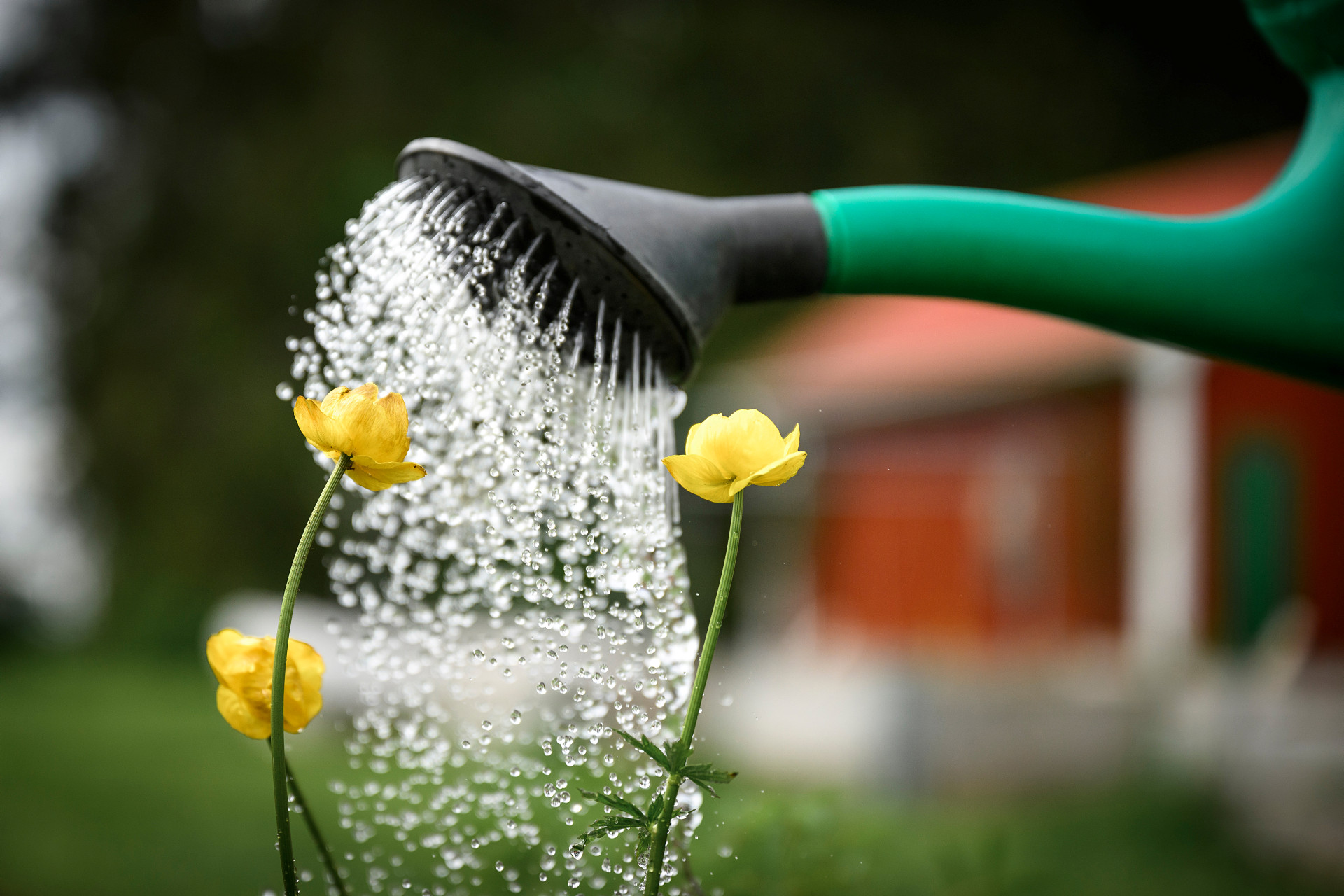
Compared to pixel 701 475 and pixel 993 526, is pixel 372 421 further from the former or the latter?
pixel 993 526

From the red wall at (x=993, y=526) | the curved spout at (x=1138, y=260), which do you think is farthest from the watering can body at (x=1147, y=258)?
the red wall at (x=993, y=526)

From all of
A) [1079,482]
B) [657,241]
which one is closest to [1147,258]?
[657,241]

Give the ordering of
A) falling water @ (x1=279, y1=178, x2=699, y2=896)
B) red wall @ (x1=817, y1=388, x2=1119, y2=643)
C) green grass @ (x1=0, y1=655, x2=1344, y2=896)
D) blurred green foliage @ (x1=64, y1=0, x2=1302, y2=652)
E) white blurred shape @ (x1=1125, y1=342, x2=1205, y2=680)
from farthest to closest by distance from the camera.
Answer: blurred green foliage @ (x1=64, y1=0, x2=1302, y2=652) < red wall @ (x1=817, y1=388, x2=1119, y2=643) < white blurred shape @ (x1=1125, y1=342, x2=1205, y2=680) < green grass @ (x1=0, y1=655, x2=1344, y2=896) < falling water @ (x1=279, y1=178, x2=699, y2=896)

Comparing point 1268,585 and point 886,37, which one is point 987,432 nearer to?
point 1268,585

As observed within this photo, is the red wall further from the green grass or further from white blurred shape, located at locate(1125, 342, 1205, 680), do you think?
the green grass

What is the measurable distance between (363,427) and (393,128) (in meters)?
8.03

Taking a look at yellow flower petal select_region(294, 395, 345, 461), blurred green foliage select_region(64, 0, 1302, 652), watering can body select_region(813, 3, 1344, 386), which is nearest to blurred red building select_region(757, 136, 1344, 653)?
blurred green foliage select_region(64, 0, 1302, 652)

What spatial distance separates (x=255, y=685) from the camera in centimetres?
58

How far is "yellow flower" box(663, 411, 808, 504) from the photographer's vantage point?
0.53 m

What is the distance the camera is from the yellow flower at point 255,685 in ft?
1.87

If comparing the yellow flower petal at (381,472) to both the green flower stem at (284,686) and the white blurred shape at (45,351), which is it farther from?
the white blurred shape at (45,351)

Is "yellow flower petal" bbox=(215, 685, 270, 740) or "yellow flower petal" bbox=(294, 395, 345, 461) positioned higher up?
"yellow flower petal" bbox=(294, 395, 345, 461)

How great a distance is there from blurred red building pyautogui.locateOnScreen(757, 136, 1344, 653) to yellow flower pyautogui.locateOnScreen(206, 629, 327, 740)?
11.3 ft

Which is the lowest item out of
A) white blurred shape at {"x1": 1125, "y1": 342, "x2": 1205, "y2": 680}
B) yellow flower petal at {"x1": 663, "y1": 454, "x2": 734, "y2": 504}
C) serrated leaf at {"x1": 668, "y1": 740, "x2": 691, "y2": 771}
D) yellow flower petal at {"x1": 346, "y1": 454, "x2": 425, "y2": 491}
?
serrated leaf at {"x1": 668, "y1": 740, "x2": 691, "y2": 771}
